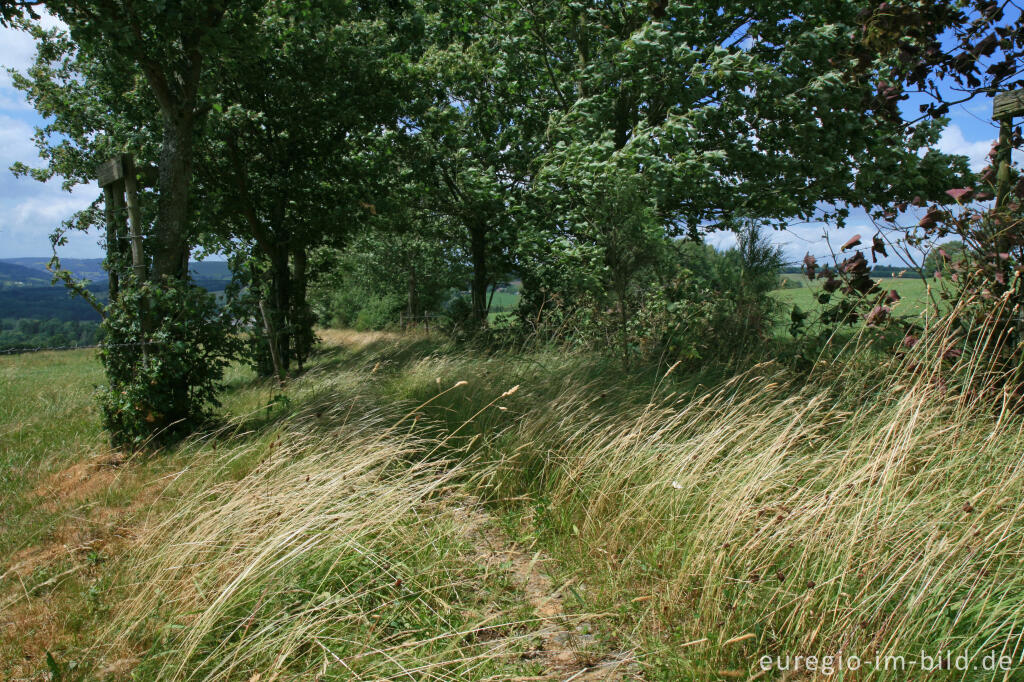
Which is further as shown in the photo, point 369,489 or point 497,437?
point 497,437

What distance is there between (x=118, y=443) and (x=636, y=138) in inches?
264

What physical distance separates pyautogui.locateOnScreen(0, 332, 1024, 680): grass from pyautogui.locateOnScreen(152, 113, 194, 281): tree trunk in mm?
2644

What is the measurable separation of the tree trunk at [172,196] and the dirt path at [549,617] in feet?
14.1

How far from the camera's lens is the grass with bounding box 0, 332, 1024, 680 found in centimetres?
229

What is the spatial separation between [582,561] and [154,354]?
481 centimetres

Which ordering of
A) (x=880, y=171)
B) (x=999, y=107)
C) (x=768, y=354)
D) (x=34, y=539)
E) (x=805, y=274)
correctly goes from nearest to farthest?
(x=34, y=539), (x=999, y=107), (x=805, y=274), (x=768, y=354), (x=880, y=171)

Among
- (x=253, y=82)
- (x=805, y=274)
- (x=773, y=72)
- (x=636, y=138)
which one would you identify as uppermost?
(x=253, y=82)

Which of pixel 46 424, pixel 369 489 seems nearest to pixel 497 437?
pixel 369 489

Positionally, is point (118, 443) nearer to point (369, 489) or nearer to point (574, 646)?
point (369, 489)

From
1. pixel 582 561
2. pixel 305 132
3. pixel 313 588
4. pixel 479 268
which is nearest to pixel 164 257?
pixel 313 588

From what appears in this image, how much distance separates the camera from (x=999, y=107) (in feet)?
13.3

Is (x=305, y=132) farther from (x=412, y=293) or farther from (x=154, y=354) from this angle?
(x=412, y=293)

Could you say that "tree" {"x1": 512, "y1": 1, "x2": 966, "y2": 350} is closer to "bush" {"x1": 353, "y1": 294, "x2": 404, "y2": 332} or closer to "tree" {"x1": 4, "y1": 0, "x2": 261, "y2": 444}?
"tree" {"x1": 4, "y1": 0, "x2": 261, "y2": 444}

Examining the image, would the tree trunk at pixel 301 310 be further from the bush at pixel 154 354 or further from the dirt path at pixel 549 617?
the dirt path at pixel 549 617
